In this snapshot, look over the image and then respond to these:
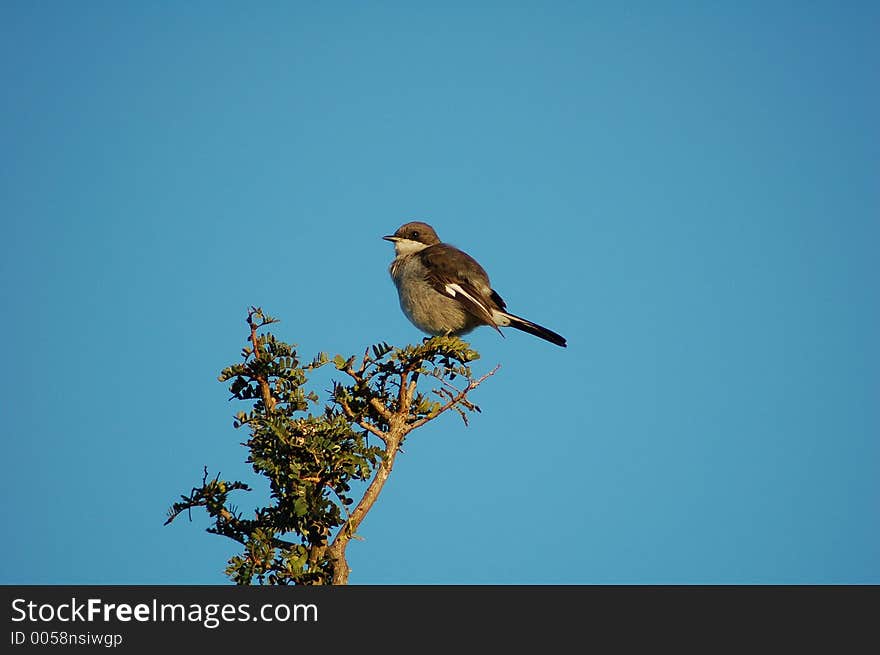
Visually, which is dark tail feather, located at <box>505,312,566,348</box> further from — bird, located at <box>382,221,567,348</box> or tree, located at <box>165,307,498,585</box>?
tree, located at <box>165,307,498,585</box>

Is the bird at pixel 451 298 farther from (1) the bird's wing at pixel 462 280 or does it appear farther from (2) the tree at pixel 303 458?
(2) the tree at pixel 303 458

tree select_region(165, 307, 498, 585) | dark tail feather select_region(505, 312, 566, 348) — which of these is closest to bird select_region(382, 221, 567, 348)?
dark tail feather select_region(505, 312, 566, 348)

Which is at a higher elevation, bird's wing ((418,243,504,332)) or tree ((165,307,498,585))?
bird's wing ((418,243,504,332))

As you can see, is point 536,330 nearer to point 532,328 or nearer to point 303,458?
point 532,328

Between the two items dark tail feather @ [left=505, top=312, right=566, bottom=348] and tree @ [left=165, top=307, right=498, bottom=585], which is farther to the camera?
dark tail feather @ [left=505, top=312, right=566, bottom=348]

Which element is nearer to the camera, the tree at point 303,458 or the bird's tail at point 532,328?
the tree at point 303,458

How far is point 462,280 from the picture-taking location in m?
10.6

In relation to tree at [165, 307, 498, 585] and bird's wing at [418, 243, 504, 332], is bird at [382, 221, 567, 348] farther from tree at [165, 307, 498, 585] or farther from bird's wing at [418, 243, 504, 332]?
tree at [165, 307, 498, 585]

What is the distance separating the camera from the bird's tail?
10.3 metres

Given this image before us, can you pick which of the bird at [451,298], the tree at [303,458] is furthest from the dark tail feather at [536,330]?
the tree at [303,458]

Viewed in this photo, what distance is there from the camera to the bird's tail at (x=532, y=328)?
10.3 m
